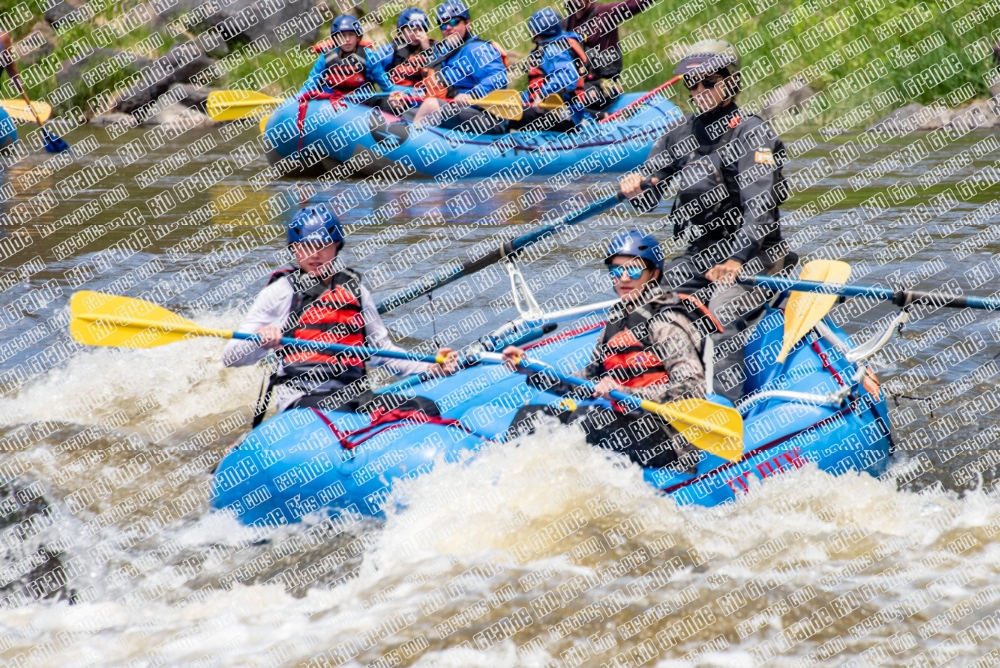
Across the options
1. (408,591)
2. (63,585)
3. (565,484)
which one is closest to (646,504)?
(565,484)

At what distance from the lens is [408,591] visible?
4566 millimetres

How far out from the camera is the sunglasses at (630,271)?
4.62 metres

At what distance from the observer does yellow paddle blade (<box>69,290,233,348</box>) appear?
4984 mm

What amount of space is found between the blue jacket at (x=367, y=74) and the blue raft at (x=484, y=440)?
6406 millimetres

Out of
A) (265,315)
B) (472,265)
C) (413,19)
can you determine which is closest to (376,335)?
(265,315)

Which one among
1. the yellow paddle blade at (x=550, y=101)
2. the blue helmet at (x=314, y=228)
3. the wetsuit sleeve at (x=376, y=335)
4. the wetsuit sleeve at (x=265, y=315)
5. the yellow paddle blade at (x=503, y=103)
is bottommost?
the wetsuit sleeve at (x=376, y=335)

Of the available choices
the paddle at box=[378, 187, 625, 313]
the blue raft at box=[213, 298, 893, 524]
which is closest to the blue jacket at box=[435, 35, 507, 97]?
the paddle at box=[378, 187, 625, 313]

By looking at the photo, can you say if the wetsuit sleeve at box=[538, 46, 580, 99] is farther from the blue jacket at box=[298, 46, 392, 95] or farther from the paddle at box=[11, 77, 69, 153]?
the paddle at box=[11, 77, 69, 153]

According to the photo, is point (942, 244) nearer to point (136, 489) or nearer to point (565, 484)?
point (565, 484)

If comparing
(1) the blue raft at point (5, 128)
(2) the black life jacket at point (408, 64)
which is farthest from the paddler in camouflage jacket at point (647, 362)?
(1) the blue raft at point (5, 128)

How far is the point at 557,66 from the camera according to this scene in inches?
430

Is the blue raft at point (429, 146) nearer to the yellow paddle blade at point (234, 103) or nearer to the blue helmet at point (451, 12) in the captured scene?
the yellow paddle blade at point (234, 103)

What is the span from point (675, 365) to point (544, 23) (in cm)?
695

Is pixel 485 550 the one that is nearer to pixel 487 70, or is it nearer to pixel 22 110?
pixel 487 70
